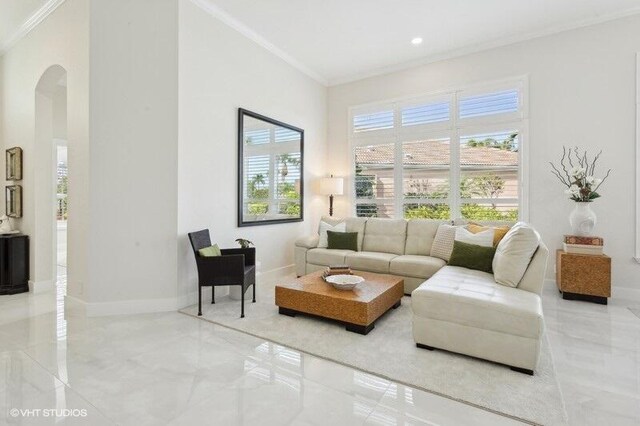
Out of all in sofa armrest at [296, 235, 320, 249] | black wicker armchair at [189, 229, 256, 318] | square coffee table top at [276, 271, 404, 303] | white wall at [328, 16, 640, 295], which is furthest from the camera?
sofa armrest at [296, 235, 320, 249]

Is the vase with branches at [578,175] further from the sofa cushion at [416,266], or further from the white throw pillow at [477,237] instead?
the sofa cushion at [416,266]

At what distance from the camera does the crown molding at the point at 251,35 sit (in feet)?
12.6

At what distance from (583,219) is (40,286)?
6.82 m

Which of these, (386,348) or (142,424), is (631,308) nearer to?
(386,348)

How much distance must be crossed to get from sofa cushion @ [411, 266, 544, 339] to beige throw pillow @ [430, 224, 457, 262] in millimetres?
1355

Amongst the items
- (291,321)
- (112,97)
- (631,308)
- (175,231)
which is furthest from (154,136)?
(631,308)

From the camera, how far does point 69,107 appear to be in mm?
3504

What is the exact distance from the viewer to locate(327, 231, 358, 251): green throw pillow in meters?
4.86

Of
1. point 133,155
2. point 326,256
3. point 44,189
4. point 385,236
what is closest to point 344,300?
point 326,256

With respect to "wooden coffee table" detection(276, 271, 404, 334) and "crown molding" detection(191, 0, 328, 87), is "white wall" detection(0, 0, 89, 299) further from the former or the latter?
"wooden coffee table" detection(276, 271, 404, 334)

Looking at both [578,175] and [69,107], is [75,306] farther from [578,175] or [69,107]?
[578,175]

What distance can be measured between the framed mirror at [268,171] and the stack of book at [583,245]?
3667 millimetres

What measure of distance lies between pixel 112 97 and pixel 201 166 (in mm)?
1081

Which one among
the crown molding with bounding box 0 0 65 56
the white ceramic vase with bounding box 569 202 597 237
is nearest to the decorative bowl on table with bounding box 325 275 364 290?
the white ceramic vase with bounding box 569 202 597 237
